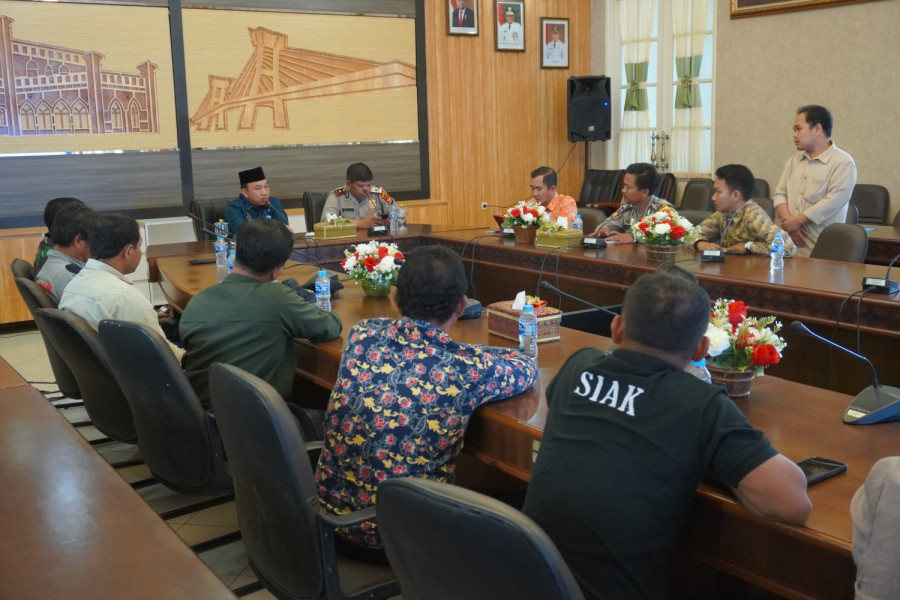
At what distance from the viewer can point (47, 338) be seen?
10.8ft

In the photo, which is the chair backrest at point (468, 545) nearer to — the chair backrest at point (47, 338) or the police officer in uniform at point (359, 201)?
the chair backrest at point (47, 338)

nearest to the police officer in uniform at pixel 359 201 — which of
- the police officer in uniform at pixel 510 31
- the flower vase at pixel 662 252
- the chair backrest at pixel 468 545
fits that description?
the flower vase at pixel 662 252

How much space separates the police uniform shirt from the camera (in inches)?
249

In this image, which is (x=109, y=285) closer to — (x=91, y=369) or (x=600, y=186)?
(x=91, y=369)

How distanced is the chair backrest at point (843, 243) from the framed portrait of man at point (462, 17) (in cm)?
485

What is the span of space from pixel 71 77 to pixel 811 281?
18.1 feet

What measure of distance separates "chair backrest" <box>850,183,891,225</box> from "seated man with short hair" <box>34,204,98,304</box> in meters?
5.49

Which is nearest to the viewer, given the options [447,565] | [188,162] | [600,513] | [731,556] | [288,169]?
[447,565]

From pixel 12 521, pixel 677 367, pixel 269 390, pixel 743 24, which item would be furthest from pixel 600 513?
pixel 743 24

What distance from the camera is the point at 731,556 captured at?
160cm

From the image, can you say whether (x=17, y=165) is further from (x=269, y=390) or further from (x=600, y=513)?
(x=600, y=513)

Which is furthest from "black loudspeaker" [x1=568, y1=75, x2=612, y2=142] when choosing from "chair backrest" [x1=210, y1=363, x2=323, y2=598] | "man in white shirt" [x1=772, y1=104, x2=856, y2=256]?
"chair backrest" [x1=210, y1=363, x2=323, y2=598]

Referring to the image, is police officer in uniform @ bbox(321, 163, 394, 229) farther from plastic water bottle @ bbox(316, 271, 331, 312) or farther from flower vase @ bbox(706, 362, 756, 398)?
flower vase @ bbox(706, 362, 756, 398)

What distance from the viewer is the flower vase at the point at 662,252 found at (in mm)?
4289
